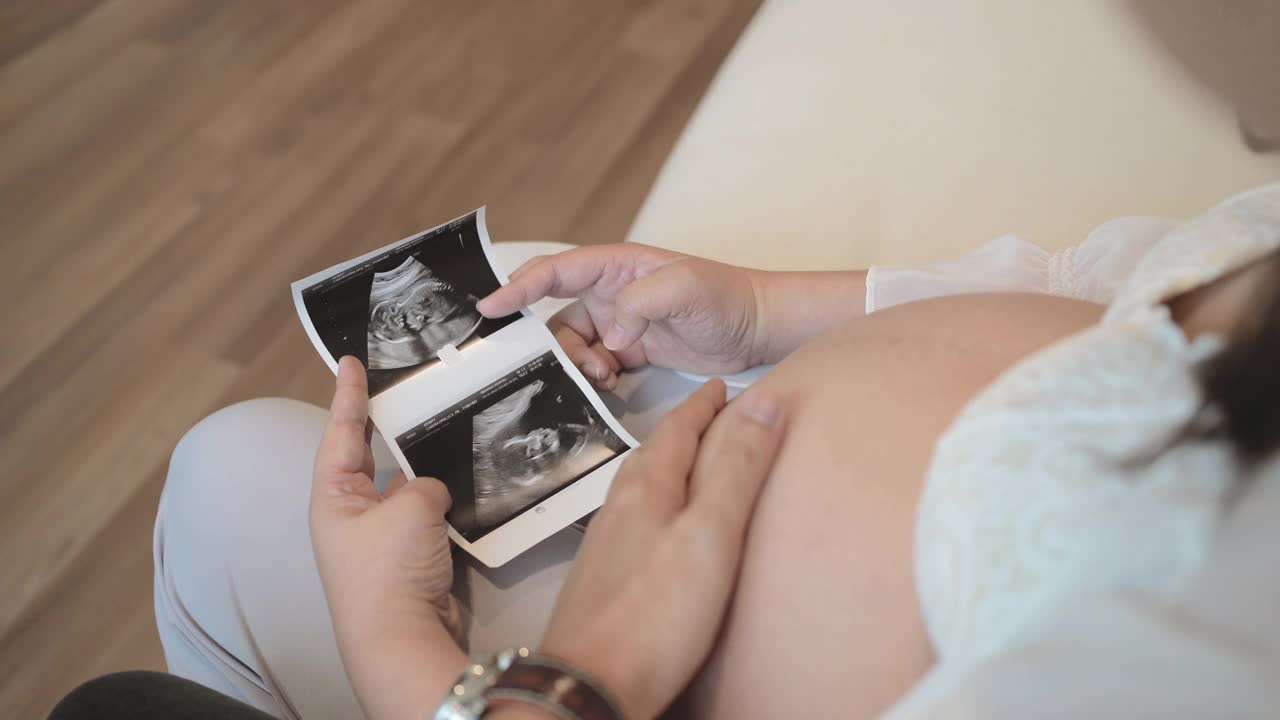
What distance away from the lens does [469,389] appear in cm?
85

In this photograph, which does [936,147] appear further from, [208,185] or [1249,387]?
[208,185]

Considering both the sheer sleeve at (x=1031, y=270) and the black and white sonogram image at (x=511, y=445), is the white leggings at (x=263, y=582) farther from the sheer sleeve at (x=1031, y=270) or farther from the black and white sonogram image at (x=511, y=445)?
the sheer sleeve at (x=1031, y=270)

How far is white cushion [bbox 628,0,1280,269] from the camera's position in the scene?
3.08 feet

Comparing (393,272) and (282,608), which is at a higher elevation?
(393,272)

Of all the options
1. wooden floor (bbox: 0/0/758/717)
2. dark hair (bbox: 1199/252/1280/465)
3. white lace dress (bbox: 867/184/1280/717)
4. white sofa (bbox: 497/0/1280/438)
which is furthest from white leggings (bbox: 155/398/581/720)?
wooden floor (bbox: 0/0/758/717)

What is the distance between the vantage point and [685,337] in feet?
2.76

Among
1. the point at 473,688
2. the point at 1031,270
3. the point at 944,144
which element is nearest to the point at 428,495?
the point at 473,688

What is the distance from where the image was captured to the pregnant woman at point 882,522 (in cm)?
41

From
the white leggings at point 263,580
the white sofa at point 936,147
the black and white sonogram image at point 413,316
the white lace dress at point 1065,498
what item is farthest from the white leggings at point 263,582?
the white lace dress at point 1065,498

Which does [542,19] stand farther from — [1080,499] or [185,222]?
[1080,499]

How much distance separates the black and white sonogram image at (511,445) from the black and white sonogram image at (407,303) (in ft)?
0.22

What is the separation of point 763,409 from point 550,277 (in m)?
0.31

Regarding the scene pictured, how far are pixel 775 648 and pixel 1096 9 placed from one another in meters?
0.89

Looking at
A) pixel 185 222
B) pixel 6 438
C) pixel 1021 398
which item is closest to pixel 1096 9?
pixel 1021 398
